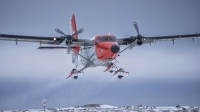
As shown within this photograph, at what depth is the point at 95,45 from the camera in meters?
30.1

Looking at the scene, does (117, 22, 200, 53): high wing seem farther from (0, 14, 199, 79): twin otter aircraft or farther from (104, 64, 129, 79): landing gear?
(104, 64, 129, 79): landing gear

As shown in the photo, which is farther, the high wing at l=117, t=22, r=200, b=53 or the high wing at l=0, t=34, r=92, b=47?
the high wing at l=117, t=22, r=200, b=53

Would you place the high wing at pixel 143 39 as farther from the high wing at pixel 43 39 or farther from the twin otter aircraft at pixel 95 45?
the high wing at pixel 43 39

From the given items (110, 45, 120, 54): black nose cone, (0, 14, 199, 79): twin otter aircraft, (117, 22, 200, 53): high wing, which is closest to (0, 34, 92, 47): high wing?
(0, 14, 199, 79): twin otter aircraft

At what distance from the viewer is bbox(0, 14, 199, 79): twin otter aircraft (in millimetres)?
28278

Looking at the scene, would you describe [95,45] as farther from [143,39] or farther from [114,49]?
[143,39]

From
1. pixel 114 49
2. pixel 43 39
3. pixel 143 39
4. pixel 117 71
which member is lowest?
pixel 117 71

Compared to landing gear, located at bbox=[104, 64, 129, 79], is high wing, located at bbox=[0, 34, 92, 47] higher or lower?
higher

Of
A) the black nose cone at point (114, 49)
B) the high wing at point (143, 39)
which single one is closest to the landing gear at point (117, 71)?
the high wing at point (143, 39)

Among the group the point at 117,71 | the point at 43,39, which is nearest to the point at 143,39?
the point at 117,71

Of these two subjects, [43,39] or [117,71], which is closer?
[43,39]

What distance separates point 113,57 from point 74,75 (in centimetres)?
788

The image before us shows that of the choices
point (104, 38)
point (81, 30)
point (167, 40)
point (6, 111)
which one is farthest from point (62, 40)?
point (167, 40)

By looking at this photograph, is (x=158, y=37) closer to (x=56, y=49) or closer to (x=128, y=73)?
(x=128, y=73)
